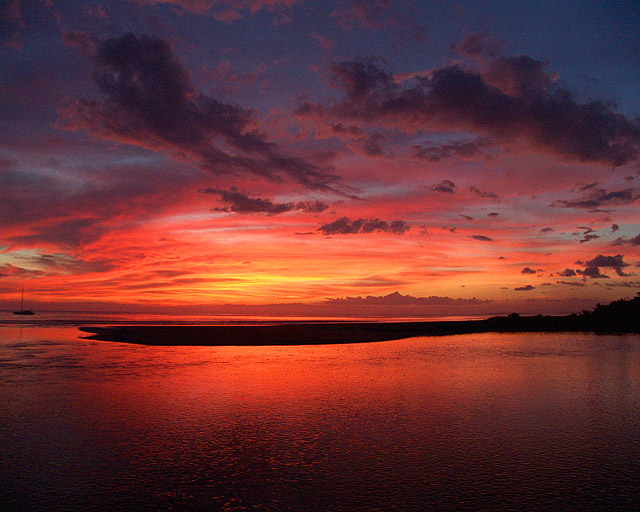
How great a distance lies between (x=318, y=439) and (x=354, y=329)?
63.9 meters

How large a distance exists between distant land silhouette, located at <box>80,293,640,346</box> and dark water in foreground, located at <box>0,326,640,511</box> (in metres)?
27.6

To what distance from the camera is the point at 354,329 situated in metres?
77.5

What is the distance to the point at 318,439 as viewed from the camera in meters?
14.1

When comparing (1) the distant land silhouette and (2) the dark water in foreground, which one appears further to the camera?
(1) the distant land silhouette

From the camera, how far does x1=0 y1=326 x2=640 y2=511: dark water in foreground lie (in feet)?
33.1

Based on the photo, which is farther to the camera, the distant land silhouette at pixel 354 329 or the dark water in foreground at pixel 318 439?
the distant land silhouette at pixel 354 329

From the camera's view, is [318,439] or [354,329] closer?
[318,439]

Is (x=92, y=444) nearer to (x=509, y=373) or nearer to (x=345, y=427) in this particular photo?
(x=345, y=427)

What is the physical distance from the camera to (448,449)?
520 inches

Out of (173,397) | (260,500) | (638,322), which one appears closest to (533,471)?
(260,500)

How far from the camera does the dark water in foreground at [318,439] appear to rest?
10078 millimetres

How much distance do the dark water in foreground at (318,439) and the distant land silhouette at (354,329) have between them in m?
27.6

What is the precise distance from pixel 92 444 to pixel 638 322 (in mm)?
96576

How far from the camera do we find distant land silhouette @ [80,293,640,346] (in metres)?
55.5
